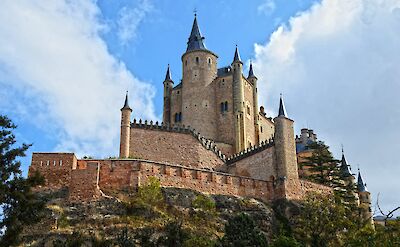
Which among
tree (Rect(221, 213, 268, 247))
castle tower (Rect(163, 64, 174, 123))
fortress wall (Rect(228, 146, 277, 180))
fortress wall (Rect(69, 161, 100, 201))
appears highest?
castle tower (Rect(163, 64, 174, 123))

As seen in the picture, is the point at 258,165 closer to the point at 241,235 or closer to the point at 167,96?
the point at 167,96

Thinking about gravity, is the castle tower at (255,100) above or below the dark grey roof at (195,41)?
below

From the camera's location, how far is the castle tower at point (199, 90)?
6644 cm

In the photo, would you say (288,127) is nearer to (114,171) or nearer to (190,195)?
(190,195)

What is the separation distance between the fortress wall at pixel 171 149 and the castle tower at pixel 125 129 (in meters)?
0.86

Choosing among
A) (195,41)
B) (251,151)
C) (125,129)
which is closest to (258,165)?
(251,151)

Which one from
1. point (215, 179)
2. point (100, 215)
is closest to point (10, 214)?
point (100, 215)

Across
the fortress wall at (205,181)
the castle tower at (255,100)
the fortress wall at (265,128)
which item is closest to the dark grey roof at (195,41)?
the castle tower at (255,100)

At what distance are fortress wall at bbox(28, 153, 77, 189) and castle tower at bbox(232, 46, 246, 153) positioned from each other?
2472 cm

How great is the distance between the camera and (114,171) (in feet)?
144

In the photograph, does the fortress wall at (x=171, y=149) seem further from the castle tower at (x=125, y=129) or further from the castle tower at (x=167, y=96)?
the castle tower at (x=167, y=96)

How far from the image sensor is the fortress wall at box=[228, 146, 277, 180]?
5231cm

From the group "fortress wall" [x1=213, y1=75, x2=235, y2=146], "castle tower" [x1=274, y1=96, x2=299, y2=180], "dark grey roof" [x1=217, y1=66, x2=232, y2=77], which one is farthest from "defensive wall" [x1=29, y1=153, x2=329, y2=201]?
"dark grey roof" [x1=217, y1=66, x2=232, y2=77]

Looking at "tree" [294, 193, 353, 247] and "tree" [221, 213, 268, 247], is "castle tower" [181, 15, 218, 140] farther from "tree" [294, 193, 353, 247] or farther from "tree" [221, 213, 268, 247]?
"tree" [221, 213, 268, 247]
